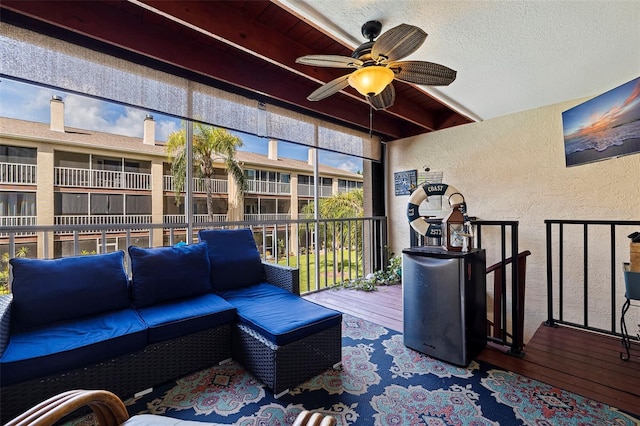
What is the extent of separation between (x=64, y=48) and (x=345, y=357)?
3161 millimetres

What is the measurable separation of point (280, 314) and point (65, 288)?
1.41 m

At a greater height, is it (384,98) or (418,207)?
(384,98)

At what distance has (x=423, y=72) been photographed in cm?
195

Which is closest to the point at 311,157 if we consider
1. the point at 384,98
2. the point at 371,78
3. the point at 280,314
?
the point at 384,98

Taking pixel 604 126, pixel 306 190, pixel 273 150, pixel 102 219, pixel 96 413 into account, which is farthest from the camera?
pixel 306 190

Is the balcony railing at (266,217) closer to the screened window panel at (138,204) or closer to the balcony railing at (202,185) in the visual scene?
the balcony railing at (202,185)

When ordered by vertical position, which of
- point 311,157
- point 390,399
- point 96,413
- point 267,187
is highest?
point 311,157

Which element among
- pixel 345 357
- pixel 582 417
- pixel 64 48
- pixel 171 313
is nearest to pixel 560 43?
pixel 582 417

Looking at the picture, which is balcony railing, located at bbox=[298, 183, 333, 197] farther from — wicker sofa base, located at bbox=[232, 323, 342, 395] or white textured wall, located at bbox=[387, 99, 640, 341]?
wicker sofa base, located at bbox=[232, 323, 342, 395]

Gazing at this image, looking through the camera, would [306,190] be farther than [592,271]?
Yes

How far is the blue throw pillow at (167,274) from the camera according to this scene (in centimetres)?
205

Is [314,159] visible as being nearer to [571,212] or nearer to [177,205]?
[177,205]

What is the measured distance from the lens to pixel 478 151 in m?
3.92

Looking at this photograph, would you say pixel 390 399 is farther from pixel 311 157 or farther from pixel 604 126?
pixel 604 126
